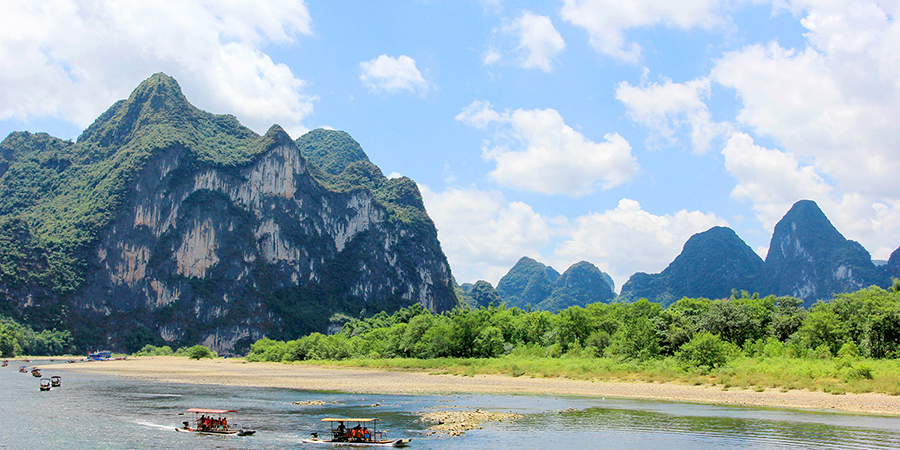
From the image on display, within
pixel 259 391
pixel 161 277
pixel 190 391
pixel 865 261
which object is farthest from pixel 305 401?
pixel 865 261

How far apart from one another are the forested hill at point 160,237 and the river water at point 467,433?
12124 centimetres

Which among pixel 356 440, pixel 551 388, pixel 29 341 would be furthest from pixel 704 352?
pixel 29 341

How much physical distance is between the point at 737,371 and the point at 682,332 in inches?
314

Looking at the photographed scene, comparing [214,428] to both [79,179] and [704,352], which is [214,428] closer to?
[704,352]

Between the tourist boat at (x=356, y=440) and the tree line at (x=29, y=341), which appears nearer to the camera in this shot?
the tourist boat at (x=356, y=440)

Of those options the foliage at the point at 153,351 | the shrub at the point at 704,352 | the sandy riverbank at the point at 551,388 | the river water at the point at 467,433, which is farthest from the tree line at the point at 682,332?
the foliage at the point at 153,351

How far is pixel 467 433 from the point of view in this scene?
2825cm

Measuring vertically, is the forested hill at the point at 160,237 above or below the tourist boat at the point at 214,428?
above

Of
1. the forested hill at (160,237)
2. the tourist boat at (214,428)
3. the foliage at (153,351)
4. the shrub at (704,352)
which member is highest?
the forested hill at (160,237)

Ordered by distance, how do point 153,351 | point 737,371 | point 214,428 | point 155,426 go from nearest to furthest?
point 214,428 → point 155,426 → point 737,371 → point 153,351

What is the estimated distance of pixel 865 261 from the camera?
185m

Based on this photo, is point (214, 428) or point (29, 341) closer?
point (214, 428)

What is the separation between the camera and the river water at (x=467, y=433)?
84.1 feet

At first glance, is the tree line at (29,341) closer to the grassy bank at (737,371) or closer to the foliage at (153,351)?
the foliage at (153,351)
